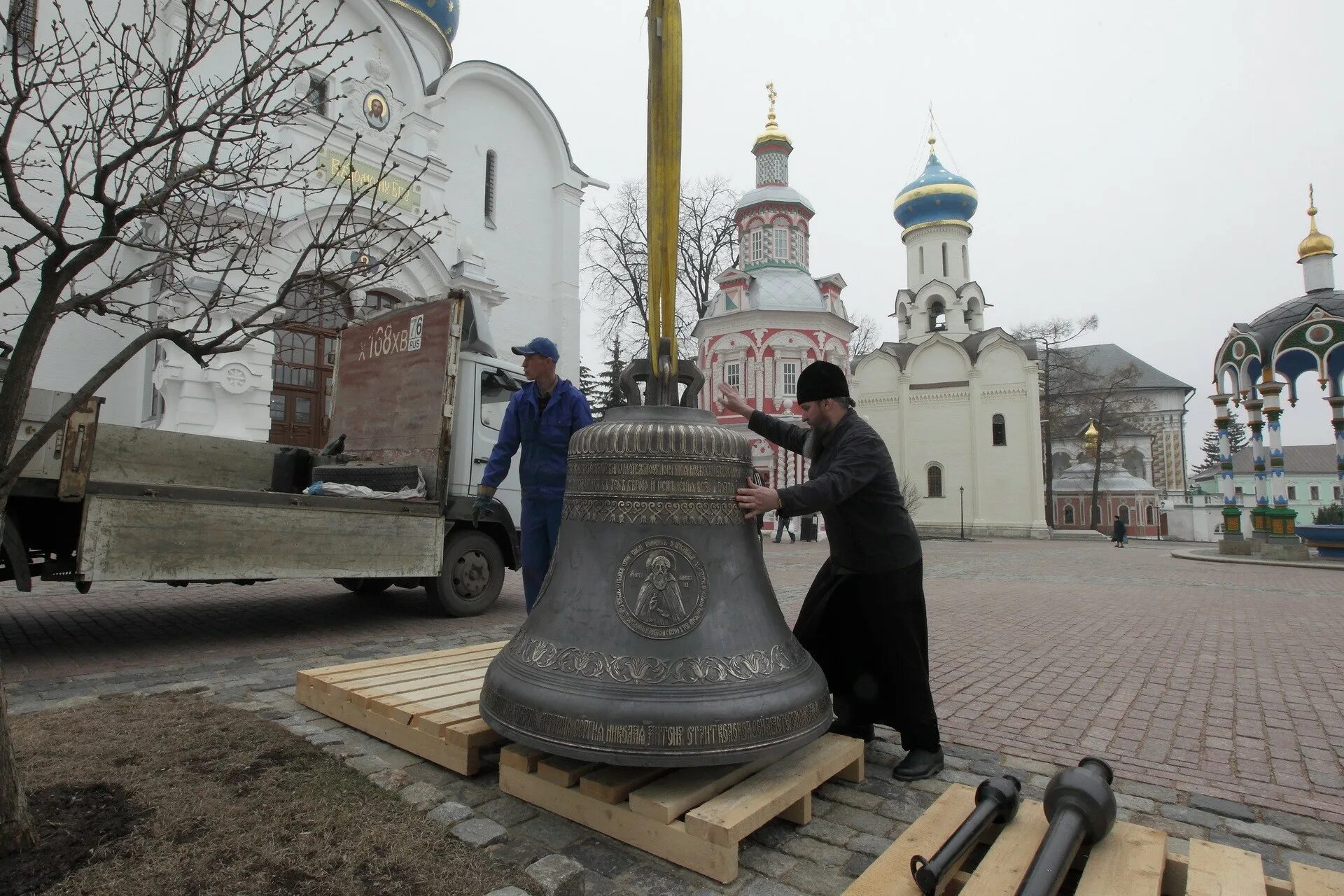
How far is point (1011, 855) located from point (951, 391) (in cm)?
3595

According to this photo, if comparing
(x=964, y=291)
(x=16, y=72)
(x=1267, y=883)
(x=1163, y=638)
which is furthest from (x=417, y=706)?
(x=964, y=291)

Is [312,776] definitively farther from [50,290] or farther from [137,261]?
[137,261]

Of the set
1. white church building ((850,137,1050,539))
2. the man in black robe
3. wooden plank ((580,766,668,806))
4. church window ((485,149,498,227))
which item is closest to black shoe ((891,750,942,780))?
the man in black robe

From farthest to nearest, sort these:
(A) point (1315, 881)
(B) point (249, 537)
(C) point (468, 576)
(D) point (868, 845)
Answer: (C) point (468, 576) < (B) point (249, 537) < (D) point (868, 845) < (A) point (1315, 881)

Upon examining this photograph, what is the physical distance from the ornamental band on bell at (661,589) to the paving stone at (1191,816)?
201 cm

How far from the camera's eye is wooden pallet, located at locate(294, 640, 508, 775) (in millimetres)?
2951

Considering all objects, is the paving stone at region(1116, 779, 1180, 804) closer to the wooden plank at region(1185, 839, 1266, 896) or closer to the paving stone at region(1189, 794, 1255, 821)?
the paving stone at region(1189, 794, 1255, 821)

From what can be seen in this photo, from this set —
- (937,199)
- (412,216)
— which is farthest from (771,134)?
(412,216)

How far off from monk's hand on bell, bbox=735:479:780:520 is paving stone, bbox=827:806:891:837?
3.69 ft

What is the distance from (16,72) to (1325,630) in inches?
424

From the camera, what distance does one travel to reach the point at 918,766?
3.12 m

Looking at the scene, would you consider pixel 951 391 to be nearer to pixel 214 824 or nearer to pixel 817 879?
pixel 817 879

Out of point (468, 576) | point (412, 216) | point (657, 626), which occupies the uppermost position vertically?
point (412, 216)

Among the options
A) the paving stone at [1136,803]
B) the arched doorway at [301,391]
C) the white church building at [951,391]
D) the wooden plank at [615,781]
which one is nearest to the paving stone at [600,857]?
the wooden plank at [615,781]
